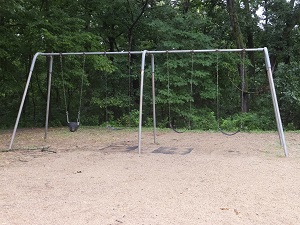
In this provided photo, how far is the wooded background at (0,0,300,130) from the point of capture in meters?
10.1

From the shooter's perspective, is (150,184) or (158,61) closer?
(150,184)

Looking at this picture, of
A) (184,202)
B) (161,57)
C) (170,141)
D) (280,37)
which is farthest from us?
(280,37)

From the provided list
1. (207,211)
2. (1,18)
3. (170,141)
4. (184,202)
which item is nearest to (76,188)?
(184,202)

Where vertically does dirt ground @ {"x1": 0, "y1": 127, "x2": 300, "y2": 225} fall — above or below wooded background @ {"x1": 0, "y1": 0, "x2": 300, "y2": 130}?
below

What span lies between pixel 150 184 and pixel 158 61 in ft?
29.2

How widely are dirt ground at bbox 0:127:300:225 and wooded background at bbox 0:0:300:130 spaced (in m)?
3.73

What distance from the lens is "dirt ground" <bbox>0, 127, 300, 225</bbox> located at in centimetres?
291

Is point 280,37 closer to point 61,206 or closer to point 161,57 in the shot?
point 161,57

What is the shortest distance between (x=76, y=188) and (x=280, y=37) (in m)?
12.0

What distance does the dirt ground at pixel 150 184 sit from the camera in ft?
9.53

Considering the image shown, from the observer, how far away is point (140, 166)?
4918 mm

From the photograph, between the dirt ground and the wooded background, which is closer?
the dirt ground

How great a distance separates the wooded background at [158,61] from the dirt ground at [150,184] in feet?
12.2

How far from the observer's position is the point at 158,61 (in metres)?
12.4
